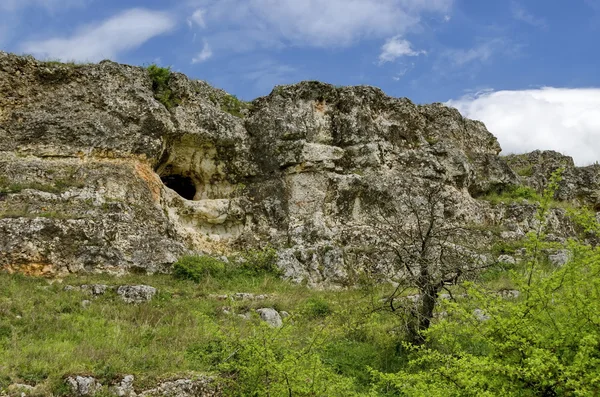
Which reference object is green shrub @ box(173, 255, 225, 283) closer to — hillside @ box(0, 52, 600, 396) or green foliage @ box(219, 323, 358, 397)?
hillside @ box(0, 52, 600, 396)

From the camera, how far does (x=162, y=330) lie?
13.2 meters

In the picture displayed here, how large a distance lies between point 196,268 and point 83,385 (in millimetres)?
9108

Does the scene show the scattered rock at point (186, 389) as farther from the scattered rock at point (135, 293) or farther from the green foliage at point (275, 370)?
the scattered rock at point (135, 293)

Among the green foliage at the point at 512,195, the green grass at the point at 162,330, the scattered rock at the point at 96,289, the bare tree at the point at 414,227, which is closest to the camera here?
the green grass at the point at 162,330

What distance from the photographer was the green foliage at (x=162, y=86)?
23.4m

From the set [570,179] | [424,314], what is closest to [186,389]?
[424,314]

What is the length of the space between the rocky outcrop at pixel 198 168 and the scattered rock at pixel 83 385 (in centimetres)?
792

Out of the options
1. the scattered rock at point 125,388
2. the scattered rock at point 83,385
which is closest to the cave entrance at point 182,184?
the scattered rock at point 125,388

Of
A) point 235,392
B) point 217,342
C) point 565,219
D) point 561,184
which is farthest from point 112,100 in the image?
point 561,184

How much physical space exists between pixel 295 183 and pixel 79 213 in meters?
9.76

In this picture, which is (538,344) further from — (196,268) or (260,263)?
(260,263)

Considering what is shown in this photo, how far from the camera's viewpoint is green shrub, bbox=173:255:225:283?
18328 mm

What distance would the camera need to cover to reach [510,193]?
28.2 metres

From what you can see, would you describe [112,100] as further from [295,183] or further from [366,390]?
[366,390]
